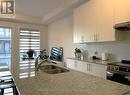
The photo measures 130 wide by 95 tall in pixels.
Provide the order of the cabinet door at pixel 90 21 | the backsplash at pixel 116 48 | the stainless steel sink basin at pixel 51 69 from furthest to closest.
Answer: the cabinet door at pixel 90 21
the backsplash at pixel 116 48
the stainless steel sink basin at pixel 51 69

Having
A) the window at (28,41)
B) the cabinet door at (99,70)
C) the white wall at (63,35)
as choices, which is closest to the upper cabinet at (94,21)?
the cabinet door at (99,70)

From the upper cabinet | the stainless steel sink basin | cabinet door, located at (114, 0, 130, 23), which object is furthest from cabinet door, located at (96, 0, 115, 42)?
the stainless steel sink basin

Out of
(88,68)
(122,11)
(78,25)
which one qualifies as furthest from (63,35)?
(122,11)

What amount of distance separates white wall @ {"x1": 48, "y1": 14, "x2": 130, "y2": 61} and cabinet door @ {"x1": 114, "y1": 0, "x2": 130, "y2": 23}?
0.48m

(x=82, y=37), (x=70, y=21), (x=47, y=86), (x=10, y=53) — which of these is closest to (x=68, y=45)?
(x=70, y=21)

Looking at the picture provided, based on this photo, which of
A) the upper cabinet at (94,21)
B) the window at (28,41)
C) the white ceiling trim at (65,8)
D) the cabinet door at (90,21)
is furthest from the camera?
the window at (28,41)

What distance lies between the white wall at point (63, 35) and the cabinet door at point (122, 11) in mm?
2202

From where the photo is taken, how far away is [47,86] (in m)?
1.26

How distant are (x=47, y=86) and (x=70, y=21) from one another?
3748mm

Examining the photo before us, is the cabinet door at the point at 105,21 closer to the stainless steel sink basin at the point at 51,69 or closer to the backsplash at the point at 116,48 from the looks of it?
the backsplash at the point at 116,48

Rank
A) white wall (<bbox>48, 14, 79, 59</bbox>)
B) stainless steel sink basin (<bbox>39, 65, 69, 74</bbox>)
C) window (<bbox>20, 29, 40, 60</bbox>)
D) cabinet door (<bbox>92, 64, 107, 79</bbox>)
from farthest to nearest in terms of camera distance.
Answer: window (<bbox>20, 29, 40, 60</bbox>) < white wall (<bbox>48, 14, 79, 59</bbox>) < cabinet door (<bbox>92, 64, 107, 79</bbox>) < stainless steel sink basin (<bbox>39, 65, 69, 74</bbox>)

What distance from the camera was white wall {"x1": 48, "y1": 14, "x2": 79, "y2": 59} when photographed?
4755 millimetres

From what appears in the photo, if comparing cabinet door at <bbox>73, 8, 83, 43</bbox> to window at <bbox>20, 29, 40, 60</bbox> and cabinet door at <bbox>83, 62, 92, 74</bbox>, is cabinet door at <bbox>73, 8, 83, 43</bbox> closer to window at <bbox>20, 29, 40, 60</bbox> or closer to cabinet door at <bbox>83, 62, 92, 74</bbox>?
cabinet door at <bbox>83, 62, 92, 74</bbox>

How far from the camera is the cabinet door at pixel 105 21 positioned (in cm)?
272
